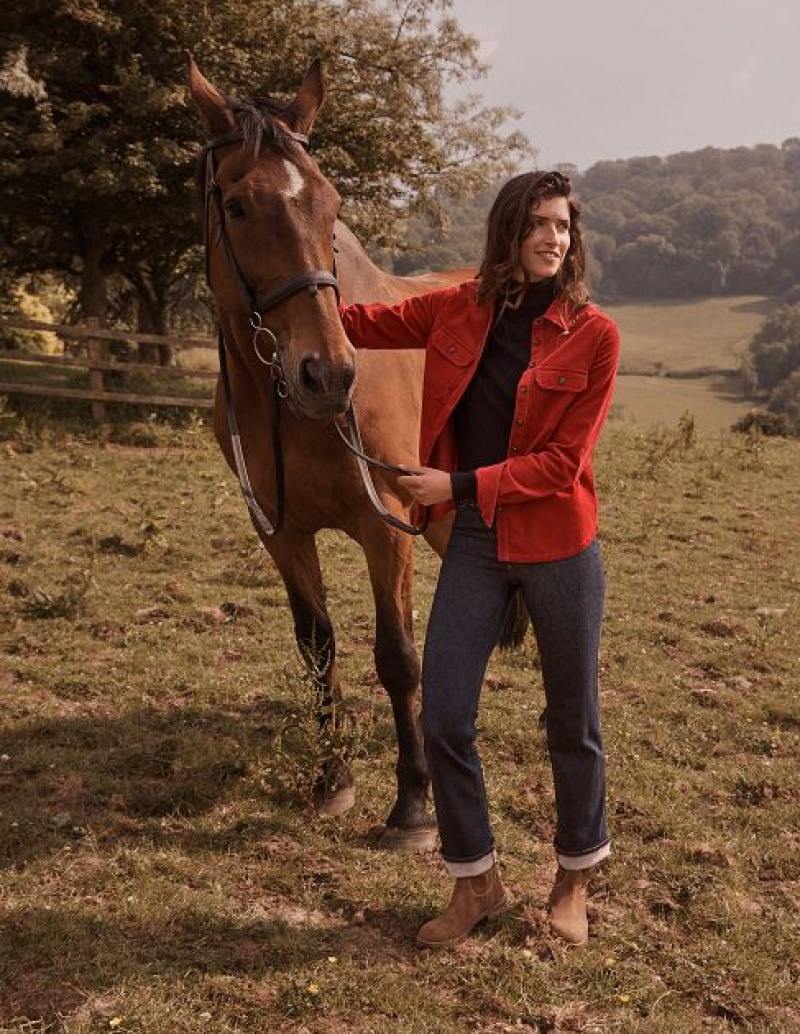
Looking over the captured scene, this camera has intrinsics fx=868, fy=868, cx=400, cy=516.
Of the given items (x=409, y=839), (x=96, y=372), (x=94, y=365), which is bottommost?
(x=409, y=839)

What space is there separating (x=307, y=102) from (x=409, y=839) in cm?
286

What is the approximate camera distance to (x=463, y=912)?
2818mm

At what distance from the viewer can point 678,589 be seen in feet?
23.0

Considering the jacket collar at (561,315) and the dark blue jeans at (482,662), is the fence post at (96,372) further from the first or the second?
the jacket collar at (561,315)

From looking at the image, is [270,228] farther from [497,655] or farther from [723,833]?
[497,655]

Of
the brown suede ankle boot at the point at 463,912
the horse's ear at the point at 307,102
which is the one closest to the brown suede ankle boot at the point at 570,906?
the brown suede ankle boot at the point at 463,912

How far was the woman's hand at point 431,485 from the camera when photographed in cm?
249

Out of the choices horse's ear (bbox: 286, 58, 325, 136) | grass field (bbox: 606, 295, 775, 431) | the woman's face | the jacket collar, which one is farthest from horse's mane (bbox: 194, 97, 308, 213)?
grass field (bbox: 606, 295, 775, 431)

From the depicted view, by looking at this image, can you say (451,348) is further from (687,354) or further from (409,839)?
(687,354)

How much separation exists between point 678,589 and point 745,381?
57.8 metres

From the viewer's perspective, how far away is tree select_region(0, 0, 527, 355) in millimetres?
11703

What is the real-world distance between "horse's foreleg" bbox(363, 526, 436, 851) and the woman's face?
128 cm

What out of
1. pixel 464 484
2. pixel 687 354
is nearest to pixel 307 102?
pixel 464 484

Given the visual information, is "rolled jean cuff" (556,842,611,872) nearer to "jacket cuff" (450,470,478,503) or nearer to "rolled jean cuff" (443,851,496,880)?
"rolled jean cuff" (443,851,496,880)
